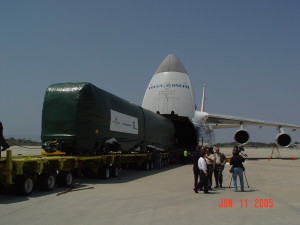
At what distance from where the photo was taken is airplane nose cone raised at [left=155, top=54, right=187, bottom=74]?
30828 mm

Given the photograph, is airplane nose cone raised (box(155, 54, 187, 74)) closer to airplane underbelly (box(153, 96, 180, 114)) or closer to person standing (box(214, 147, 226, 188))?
airplane underbelly (box(153, 96, 180, 114))

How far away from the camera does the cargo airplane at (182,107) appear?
27.5 meters

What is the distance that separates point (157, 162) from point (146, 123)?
8.86 ft

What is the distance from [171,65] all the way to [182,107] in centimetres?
453

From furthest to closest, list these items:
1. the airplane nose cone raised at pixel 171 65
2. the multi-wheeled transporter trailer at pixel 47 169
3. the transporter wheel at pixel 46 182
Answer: the airplane nose cone raised at pixel 171 65, the transporter wheel at pixel 46 182, the multi-wheeled transporter trailer at pixel 47 169

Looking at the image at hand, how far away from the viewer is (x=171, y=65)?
102 feet

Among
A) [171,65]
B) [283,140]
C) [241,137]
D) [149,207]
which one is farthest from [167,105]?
[149,207]

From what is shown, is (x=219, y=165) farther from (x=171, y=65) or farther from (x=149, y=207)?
(x=171, y=65)

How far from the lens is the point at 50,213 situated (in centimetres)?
707

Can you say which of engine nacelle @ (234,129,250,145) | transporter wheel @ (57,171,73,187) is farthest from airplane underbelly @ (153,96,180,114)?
transporter wheel @ (57,171,73,187)

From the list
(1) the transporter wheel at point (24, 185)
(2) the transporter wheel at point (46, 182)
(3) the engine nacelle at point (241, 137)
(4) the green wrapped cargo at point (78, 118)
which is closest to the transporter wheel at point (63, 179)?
(2) the transporter wheel at point (46, 182)

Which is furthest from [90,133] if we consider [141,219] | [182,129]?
[182,129]

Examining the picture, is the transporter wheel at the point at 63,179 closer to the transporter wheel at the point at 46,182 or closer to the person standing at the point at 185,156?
the transporter wheel at the point at 46,182

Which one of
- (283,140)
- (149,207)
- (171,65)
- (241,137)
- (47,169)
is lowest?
(149,207)
